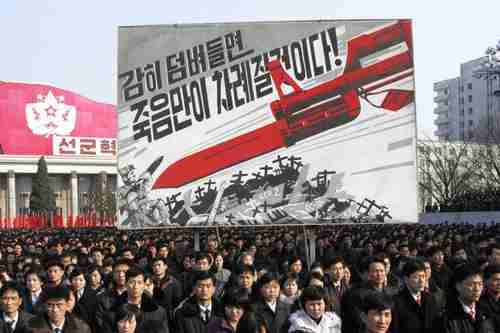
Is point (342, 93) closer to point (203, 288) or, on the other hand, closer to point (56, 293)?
point (203, 288)

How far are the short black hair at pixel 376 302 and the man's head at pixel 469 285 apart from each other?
3.52 feet

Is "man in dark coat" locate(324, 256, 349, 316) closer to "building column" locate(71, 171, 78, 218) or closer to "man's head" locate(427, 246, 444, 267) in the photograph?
"man's head" locate(427, 246, 444, 267)

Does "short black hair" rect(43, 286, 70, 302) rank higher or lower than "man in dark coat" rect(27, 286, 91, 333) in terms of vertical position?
higher

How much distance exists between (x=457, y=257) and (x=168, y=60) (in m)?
6.11

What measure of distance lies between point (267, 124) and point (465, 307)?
7.20 m

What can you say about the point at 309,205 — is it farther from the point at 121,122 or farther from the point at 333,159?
the point at 121,122

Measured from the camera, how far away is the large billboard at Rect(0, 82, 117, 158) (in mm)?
52469

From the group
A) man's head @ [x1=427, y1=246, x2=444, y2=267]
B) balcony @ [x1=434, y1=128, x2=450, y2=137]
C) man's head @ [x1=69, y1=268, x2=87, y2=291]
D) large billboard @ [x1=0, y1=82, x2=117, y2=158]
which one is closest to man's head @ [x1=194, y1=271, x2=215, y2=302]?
man's head @ [x1=69, y1=268, x2=87, y2=291]

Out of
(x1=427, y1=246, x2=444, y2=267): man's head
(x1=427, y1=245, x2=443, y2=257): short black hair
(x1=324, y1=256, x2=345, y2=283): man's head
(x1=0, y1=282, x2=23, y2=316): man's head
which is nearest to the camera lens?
(x1=0, y1=282, x2=23, y2=316): man's head

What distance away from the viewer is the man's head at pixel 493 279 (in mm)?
5613

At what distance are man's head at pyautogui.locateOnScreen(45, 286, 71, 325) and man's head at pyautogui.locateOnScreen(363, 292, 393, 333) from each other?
2537 millimetres

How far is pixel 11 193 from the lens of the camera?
56.1 metres

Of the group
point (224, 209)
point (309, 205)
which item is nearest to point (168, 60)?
point (224, 209)

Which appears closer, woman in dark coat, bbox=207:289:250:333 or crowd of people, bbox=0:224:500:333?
crowd of people, bbox=0:224:500:333
